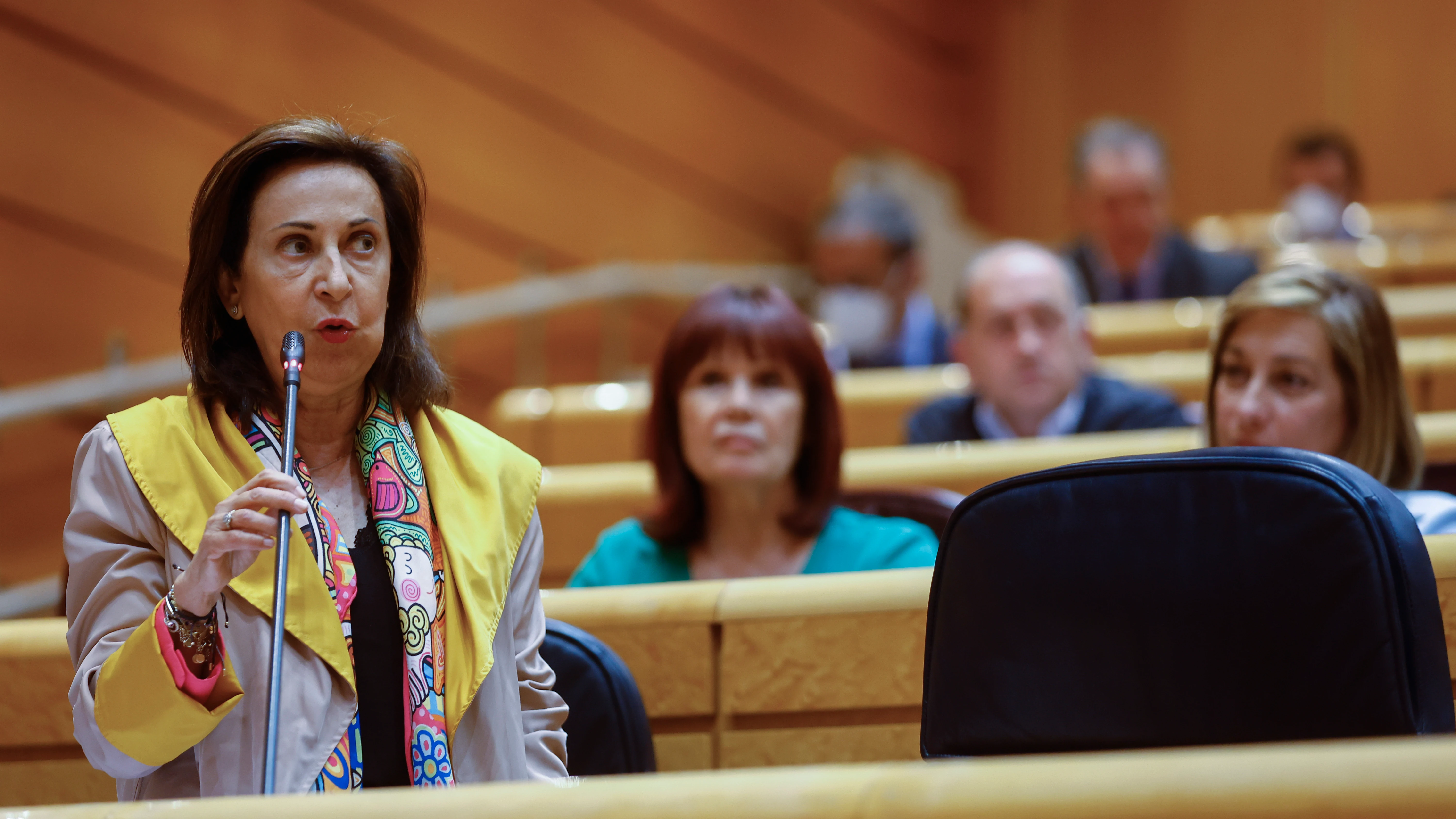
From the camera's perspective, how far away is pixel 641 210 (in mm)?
3193

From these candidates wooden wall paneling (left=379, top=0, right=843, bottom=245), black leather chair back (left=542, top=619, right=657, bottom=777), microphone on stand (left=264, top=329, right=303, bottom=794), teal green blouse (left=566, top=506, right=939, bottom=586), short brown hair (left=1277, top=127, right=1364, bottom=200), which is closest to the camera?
microphone on stand (left=264, top=329, right=303, bottom=794)

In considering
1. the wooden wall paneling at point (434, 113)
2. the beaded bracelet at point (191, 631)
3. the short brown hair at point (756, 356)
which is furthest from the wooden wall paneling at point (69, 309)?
the beaded bracelet at point (191, 631)

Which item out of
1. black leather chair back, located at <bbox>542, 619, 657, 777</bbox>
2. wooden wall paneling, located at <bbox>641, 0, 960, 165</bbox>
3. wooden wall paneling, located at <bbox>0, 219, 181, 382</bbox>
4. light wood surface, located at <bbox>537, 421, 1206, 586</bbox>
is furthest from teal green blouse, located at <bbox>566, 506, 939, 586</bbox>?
wooden wall paneling, located at <bbox>641, 0, 960, 165</bbox>

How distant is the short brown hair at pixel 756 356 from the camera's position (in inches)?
56.0

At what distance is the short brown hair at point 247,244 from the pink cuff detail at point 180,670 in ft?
0.50

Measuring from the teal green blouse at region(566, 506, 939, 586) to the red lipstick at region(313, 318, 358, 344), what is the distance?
57cm

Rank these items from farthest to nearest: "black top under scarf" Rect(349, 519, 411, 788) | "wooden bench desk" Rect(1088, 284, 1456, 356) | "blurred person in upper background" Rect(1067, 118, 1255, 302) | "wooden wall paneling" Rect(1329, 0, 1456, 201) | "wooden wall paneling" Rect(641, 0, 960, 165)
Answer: "wooden wall paneling" Rect(1329, 0, 1456, 201), "wooden wall paneling" Rect(641, 0, 960, 165), "blurred person in upper background" Rect(1067, 118, 1255, 302), "wooden bench desk" Rect(1088, 284, 1456, 356), "black top under scarf" Rect(349, 519, 411, 788)

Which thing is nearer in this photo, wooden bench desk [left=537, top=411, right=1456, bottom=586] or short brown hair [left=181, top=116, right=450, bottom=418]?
short brown hair [left=181, top=116, right=450, bottom=418]

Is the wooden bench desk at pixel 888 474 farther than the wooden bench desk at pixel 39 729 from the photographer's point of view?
Yes

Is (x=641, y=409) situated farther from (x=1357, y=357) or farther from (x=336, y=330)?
(x=336, y=330)

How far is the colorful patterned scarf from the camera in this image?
2.49 feet

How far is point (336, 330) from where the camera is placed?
0.80m

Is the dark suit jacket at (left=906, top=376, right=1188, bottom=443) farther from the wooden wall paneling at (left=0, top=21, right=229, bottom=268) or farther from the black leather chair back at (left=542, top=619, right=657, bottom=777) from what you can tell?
the wooden wall paneling at (left=0, top=21, right=229, bottom=268)

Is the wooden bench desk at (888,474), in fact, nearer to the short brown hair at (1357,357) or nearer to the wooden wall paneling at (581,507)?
the wooden wall paneling at (581,507)
